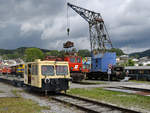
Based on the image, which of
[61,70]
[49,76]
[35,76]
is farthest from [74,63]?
[49,76]

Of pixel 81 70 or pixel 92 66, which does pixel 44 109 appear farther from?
pixel 92 66

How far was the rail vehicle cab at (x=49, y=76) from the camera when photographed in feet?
38.6

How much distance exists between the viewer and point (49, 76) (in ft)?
39.2

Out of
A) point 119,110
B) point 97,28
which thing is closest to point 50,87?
point 119,110

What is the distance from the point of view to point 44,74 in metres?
11.9

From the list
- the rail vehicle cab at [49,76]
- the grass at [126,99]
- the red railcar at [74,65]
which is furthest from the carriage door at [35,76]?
the red railcar at [74,65]

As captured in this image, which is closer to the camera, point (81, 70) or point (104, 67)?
point (81, 70)

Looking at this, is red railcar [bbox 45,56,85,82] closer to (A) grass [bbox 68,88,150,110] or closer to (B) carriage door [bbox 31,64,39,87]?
(B) carriage door [bbox 31,64,39,87]

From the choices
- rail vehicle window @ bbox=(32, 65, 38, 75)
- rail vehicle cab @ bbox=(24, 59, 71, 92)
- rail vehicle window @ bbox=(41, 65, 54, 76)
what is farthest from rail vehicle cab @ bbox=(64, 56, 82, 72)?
rail vehicle window @ bbox=(41, 65, 54, 76)

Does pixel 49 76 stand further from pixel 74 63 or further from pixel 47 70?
pixel 74 63

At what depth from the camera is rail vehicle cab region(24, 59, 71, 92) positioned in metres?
11.8

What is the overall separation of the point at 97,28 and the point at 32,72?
3309 centimetres

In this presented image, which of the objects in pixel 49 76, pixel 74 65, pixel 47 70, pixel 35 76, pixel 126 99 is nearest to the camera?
pixel 126 99

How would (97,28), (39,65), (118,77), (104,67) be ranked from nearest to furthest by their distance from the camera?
(39,65)
(118,77)
(104,67)
(97,28)
